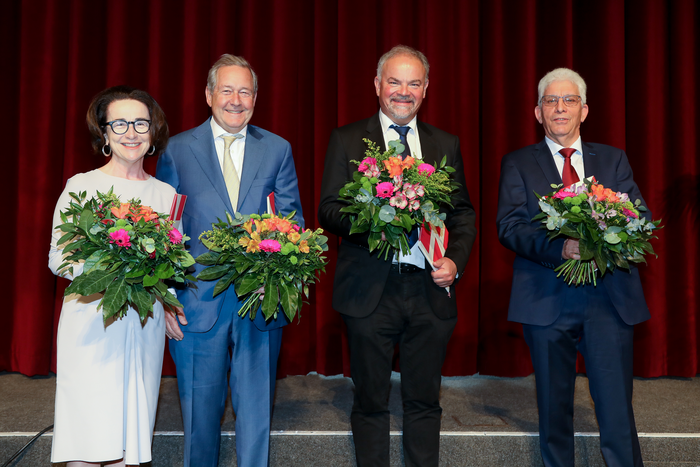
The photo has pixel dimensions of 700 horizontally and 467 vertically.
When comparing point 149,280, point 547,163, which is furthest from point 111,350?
point 547,163

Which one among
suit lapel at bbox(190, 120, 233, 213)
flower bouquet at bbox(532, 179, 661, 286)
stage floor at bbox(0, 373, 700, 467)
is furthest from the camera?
stage floor at bbox(0, 373, 700, 467)

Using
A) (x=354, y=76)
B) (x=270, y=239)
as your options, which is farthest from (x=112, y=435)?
(x=354, y=76)

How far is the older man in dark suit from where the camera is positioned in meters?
2.34

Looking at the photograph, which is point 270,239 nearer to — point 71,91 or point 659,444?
point 659,444

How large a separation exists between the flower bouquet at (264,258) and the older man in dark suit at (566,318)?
94 cm

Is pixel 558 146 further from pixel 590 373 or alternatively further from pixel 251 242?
pixel 251 242

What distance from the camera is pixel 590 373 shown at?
239 centimetres

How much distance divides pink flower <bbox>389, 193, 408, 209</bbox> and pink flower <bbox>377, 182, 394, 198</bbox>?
0.9 inches

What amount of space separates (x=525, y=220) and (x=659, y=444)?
1324 mm

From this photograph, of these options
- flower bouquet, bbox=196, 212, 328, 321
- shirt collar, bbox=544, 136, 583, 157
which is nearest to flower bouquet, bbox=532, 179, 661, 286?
shirt collar, bbox=544, 136, 583, 157

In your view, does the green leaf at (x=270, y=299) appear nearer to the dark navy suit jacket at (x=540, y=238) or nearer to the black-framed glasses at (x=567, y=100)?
the dark navy suit jacket at (x=540, y=238)

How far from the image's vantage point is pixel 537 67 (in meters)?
4.06

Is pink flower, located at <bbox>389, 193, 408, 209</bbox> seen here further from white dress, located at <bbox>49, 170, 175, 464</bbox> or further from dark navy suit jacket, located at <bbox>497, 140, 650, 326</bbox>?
white dress, located at <bbox>49, 170, 175, 464</bbox>

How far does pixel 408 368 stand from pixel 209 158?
1.15 metres
